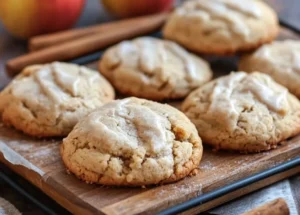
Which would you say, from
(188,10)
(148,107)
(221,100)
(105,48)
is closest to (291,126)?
(221,100)

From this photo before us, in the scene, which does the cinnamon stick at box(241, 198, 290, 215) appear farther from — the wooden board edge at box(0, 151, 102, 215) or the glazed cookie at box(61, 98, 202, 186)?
the wooden board edge at box(0, 151, 102, 215)

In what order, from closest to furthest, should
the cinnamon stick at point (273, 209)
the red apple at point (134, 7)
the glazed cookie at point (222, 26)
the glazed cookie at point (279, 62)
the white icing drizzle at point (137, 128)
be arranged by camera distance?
the cinnamon stick at point (273, 209) < the white icing drizzle at point (137, 128) < the glazed cookie at point (279, 62) < the glazed cookie at point (222, 26) < the red apple at point (134, 7)

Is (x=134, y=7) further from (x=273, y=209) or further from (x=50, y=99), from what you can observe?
(x=273, y=209)

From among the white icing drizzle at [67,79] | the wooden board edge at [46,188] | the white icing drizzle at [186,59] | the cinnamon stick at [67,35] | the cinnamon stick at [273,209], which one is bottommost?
the wooden board edge at [46,188]

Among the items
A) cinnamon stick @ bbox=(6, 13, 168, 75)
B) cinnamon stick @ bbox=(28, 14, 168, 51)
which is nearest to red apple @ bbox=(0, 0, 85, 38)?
cinnamon stick @ bbox=(28, 14, 168, 51)

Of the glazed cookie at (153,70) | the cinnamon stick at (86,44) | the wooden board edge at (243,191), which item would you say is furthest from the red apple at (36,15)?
the wooden board edge at (243,191)

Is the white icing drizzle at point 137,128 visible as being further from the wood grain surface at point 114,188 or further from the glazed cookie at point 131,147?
the wood grain surface at point 114,188

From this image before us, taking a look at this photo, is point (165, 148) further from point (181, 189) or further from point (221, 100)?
point (221, 100)
